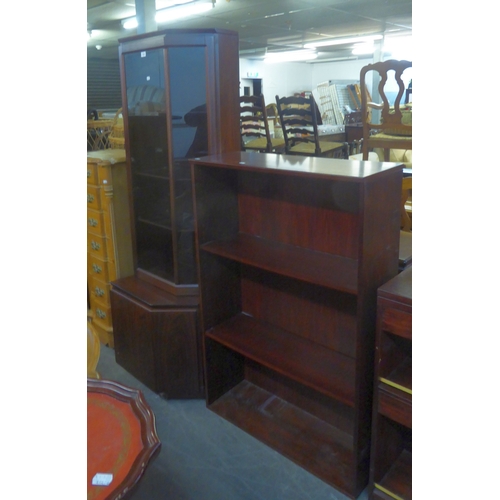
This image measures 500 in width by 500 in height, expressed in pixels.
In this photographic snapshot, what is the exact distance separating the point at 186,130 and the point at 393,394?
1.47 meters

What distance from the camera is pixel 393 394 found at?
154cm

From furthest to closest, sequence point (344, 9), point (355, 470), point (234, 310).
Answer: point (344, 9) < point (234, 310) < point (355, 470)

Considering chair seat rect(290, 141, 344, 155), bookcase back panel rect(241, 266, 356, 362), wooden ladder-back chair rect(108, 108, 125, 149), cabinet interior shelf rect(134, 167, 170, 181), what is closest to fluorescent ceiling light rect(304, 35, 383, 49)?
chair seat rect(290, 141, 344, 155)

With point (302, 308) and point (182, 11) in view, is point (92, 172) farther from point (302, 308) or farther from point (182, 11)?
Result: point (182, 11)

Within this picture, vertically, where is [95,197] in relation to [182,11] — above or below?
below

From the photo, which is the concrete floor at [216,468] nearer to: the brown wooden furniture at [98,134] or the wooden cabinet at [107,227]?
the wooden cabinet at [107,227]

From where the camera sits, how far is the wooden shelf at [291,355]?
1.80 metres

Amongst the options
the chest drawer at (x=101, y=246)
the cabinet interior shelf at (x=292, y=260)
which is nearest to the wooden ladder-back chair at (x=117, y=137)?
the chest drawer at (x=101, y=246)

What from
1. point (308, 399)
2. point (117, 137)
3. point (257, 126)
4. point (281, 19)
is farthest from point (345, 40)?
point (308, 399)

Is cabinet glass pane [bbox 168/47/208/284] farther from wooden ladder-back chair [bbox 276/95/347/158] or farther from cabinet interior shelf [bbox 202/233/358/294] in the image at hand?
wooden ladder-back chair [bbox 276/95/347/158]
